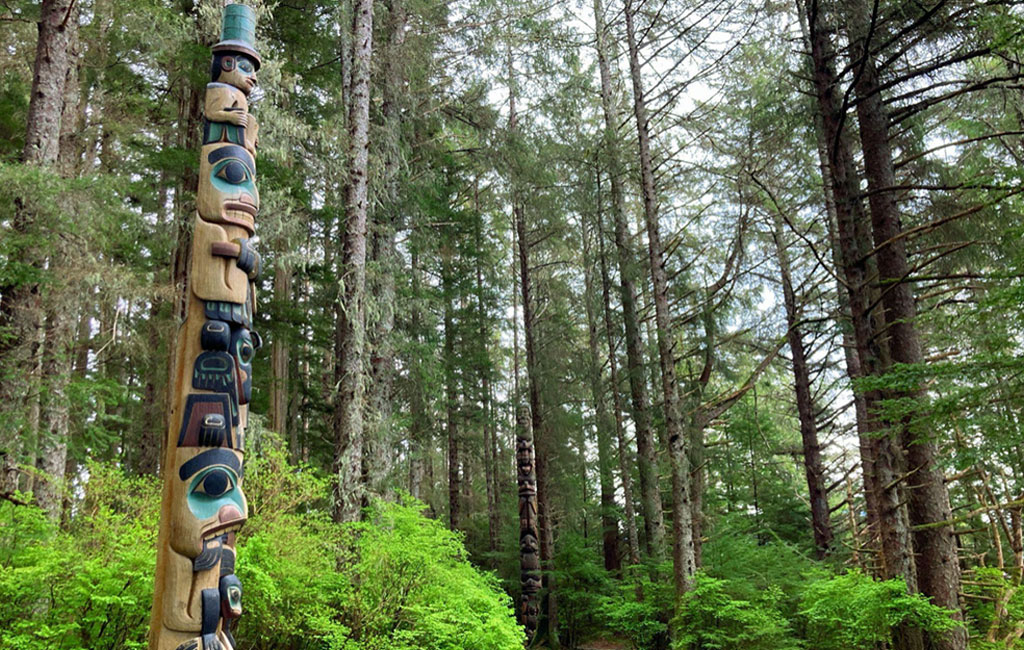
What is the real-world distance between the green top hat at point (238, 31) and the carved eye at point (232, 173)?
1212 millimetres

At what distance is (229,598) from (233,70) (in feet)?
14.5

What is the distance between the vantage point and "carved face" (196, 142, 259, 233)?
545cm

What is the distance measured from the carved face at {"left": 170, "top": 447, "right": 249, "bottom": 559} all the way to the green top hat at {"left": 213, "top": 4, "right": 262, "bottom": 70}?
3.63 m

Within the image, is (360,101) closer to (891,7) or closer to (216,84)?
(216,84)

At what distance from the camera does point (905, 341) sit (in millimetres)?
8516

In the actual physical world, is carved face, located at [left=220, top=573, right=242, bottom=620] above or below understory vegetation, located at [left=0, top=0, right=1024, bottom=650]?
below

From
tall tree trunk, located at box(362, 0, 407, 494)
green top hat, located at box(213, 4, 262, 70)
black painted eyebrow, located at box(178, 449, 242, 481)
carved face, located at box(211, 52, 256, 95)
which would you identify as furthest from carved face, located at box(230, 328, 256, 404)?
tall tree trunk, located at box(362, 0, 407, 494)

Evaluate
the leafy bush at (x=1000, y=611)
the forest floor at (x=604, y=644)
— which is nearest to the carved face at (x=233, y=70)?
the leafy bush at (x=1000, y=611)

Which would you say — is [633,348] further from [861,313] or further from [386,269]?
[861,313]

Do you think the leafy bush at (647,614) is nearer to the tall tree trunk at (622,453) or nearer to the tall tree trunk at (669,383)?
the tall tree trunk at (669,383)

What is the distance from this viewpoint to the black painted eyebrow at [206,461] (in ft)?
15.4

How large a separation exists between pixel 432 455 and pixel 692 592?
981 cm

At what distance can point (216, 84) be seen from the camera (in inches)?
233

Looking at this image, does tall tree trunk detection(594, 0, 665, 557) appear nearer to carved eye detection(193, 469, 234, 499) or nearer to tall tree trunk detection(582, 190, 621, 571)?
tall tree trunk detection(582, 190, 621, 571)
